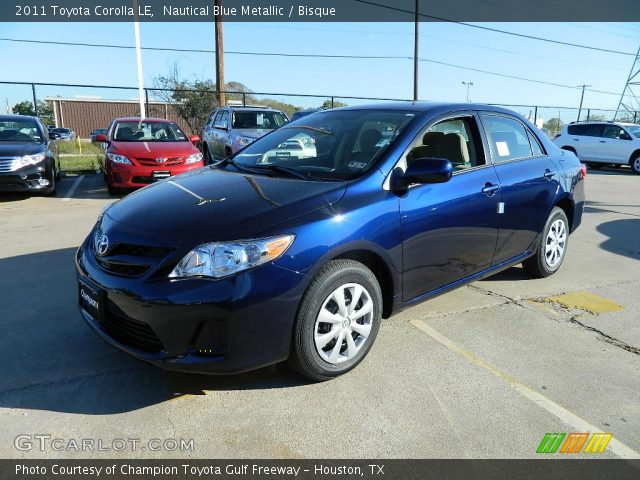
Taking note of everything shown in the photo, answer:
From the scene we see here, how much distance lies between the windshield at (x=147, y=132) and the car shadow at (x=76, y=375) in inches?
265

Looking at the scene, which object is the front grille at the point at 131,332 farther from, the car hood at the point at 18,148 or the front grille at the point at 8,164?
the car hood at the point at 18,148

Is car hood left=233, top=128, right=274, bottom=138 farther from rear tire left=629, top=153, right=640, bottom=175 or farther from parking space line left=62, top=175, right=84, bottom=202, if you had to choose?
rear tire left=629, top=153, right=640, bottom=175

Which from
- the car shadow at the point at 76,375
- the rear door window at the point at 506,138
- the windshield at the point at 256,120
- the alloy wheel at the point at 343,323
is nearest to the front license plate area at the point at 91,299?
the car shadow at the point at 76,375

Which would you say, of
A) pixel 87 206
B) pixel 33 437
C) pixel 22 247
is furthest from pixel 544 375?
pixel 87 206

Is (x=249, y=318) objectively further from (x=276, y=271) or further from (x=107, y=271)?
(x=107, y=271)

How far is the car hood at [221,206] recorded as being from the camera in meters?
2.69

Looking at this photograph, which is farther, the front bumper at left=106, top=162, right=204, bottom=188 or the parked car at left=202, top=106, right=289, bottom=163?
the parked car at left=202, top=106, right=289, bottom=163

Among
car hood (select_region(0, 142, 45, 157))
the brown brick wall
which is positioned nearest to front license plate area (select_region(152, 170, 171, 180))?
car hood (select_region(0, 142, 45, 157))

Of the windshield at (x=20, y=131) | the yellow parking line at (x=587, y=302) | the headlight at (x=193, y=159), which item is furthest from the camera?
the headlight at (x=193, y=159)

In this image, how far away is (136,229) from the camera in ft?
9.37

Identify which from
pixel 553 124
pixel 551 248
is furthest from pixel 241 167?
pixel 553 124

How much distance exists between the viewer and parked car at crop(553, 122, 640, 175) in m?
16.8

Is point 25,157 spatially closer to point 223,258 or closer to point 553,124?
point 223,258

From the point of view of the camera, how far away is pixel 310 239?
2736 mm
